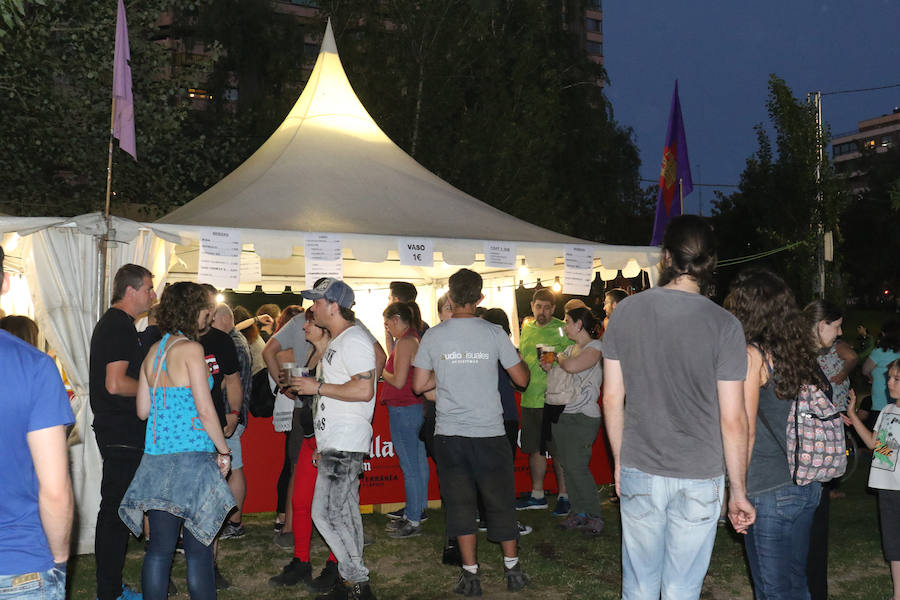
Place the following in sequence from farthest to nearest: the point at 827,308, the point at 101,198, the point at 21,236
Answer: the point at 101,198 → the point at 21,236 → the point at 827,308

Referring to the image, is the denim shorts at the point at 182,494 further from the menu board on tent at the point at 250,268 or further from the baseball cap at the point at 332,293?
the menu board on tent at the point at 250,268

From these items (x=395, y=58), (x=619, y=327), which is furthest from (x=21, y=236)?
(x=395, y=58)

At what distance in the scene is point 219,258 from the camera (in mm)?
6348

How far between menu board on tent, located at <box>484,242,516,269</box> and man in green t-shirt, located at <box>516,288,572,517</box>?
0.39 meters

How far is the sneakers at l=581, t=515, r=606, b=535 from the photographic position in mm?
6207

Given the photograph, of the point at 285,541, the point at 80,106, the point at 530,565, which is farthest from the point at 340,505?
the point at 80,106

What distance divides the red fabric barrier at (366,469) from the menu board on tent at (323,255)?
4.02 feet

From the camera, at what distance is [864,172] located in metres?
56.2

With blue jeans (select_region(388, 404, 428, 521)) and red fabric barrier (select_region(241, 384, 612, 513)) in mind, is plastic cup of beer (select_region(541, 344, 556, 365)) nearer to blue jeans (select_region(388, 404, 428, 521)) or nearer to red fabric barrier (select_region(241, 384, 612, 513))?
blue jeans (select_region(388, 404, 428, 521))

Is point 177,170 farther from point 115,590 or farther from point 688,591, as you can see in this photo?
point 688,591

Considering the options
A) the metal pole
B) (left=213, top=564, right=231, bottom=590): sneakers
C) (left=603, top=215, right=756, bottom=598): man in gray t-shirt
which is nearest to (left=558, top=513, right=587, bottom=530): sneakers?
(left=213, top=564, right=231, bottom=590): sneakers

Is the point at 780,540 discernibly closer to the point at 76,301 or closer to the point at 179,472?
the point at 179,472

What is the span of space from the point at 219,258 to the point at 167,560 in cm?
314

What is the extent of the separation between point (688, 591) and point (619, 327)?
35.8 inches
